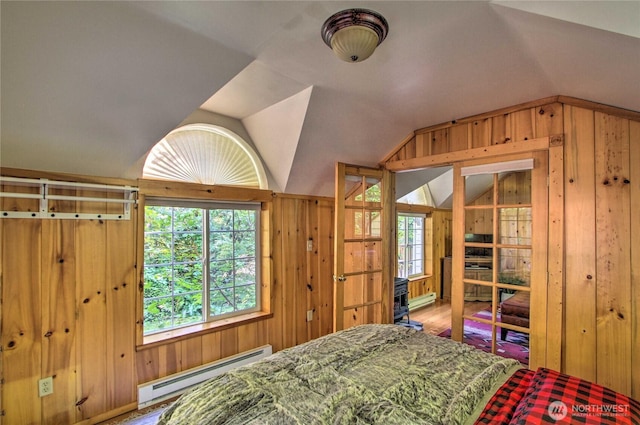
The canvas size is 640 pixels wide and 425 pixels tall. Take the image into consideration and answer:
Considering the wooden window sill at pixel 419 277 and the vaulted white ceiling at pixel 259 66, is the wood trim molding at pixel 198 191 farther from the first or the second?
the wooden window sill at pixel 419 277

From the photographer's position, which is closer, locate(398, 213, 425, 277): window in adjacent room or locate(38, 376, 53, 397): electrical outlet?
locate(38, 376, 53, 397): electrical outlet

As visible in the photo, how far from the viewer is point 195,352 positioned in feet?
8.43

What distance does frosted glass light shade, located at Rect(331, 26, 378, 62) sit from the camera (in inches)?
55.9

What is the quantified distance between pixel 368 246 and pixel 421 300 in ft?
8.81

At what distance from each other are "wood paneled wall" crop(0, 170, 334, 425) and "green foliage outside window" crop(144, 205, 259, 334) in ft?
0.66

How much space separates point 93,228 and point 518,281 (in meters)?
3.23

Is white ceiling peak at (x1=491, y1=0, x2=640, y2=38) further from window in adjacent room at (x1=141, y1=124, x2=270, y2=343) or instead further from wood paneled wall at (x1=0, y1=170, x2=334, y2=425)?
wood paneled wall at (x1=0, y1=170, x2=334, y2=425)

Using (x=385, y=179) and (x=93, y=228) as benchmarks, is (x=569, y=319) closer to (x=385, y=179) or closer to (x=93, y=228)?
(x=385, y=179)

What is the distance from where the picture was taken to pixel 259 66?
197cm

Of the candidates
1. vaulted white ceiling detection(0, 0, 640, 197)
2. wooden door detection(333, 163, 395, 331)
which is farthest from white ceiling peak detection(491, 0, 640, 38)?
wooden door detection(333, 163, 395, 331)

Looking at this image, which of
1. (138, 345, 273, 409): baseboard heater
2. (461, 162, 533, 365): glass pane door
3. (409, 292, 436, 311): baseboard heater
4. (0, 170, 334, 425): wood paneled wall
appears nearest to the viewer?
(0, 170, 334, 425): wood paneled wall

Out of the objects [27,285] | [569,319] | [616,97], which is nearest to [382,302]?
[569,319]

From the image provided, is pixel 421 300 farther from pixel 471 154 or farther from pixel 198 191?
pixel 198 191

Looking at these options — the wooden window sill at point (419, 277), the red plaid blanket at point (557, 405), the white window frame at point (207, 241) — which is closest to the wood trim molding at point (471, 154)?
the white window frame at point (207, 241)
